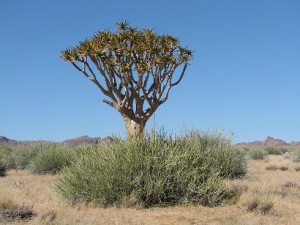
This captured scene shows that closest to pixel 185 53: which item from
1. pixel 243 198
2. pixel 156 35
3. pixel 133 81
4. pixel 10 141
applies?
pixel 156 35

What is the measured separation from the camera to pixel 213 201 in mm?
10094

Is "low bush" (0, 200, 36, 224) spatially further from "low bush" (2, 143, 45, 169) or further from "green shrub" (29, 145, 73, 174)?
"low bush" (2, 143, 45, 169)

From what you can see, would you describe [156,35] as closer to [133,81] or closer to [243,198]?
[133,81]

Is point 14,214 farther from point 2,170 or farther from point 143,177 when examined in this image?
point 2,170

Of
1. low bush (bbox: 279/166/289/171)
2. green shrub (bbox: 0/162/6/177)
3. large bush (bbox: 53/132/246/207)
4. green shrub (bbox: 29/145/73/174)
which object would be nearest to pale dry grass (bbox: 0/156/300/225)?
large bush (bbox: 53/132/246/207)

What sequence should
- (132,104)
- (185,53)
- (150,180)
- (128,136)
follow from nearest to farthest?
(150,180) < (128,136) < (132,104) < (185,53)

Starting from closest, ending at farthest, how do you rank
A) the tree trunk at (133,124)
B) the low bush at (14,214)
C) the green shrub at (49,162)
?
the low bush at (14,214) < the tree trunk at (133,124) < the green shrub at (49,162)

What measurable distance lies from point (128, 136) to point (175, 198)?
195 centimetres

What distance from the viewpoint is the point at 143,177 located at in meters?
9.76

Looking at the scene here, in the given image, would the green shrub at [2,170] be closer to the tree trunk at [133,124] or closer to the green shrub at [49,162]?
the green shrub at [49,162]

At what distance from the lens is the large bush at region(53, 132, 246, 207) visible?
9797 mm

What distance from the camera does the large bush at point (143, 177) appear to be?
9.80m

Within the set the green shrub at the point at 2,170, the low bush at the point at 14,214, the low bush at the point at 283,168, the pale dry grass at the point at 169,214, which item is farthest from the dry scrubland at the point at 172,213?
the low bush at the point at 283,168

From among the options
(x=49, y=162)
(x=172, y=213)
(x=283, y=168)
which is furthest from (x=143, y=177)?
(x=283, y=168)
